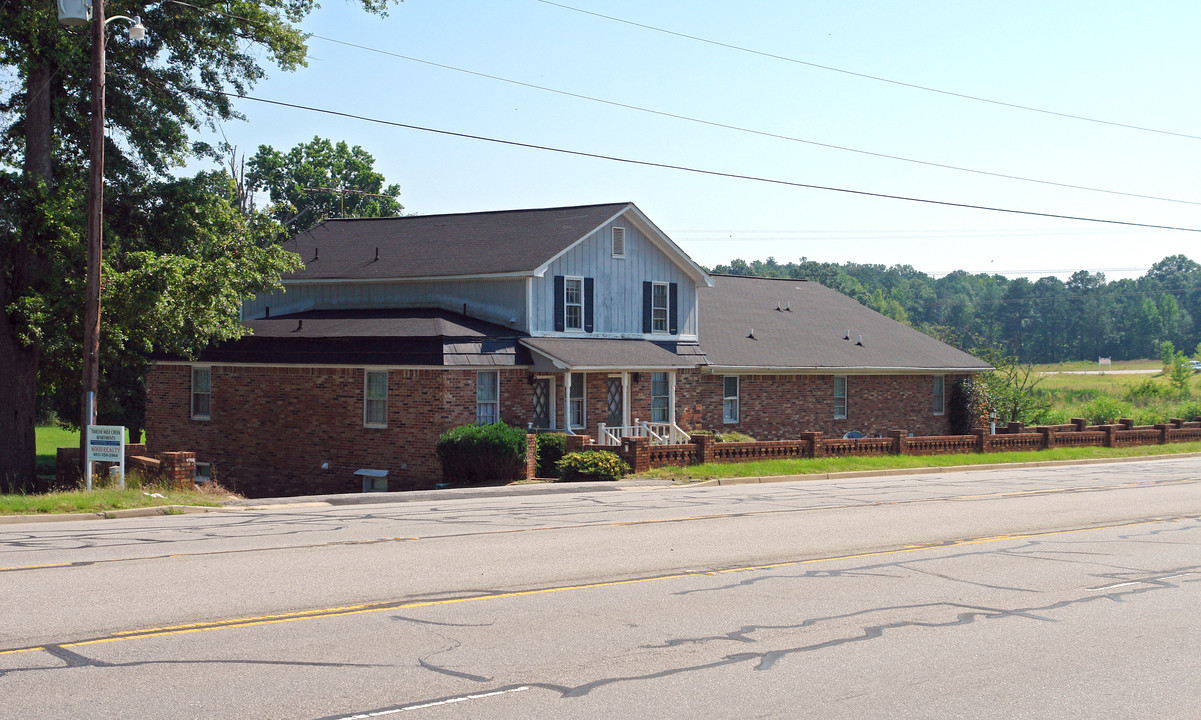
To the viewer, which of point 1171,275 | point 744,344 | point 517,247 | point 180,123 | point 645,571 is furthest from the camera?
point 1171,275

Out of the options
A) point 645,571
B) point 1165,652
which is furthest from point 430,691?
point 1165,652

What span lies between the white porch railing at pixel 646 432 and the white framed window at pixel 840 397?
305 inches

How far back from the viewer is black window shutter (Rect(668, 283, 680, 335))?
33.1 metres

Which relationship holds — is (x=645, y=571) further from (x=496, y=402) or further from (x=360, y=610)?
(x=496, y=402)

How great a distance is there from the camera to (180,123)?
2631 cm

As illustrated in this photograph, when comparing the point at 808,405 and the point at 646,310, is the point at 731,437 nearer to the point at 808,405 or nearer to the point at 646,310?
the point at 646,310

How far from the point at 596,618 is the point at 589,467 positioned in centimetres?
1495

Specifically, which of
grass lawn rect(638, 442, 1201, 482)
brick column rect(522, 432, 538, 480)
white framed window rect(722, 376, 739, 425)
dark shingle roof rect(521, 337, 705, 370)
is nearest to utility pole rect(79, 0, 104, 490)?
brick column rect(522, 432, 538, 480)

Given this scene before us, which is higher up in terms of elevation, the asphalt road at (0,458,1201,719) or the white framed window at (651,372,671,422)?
the white framed window at (651,372,671,422)

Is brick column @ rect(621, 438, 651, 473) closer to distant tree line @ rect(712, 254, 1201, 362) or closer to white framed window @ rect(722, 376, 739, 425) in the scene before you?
white framed window @ rect(722, 376, 739, 425)

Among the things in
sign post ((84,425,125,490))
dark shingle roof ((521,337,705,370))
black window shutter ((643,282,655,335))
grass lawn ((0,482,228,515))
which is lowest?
grass lawn ((0,482,228,515))

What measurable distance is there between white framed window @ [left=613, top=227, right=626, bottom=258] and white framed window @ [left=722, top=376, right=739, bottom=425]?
5474mm

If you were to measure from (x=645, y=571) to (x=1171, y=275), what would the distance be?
20708 centimetres

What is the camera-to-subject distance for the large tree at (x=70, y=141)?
22156 millimetres
